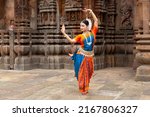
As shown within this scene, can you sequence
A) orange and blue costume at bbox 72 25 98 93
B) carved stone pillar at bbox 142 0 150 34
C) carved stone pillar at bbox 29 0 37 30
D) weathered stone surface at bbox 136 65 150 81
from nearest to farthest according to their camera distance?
orange and blue costume at bbox 72 25 98 93
weathered stone surface at bbox 136 65 150 81
carved stone pillar at bbox 142 0 150 34
carved stone pillar at bbox 29 0 37 30

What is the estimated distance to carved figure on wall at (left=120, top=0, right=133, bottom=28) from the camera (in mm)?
14038

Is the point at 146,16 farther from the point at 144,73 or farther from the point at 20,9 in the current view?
the point at 20,9

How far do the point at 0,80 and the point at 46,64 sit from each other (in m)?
3.60

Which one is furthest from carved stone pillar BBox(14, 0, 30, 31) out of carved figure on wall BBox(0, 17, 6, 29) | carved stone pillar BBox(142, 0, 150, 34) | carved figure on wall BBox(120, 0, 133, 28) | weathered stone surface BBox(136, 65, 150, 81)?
weathered stone surface BBox(136, 65, 150, 81)

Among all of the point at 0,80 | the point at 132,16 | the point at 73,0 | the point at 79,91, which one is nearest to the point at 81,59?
the point at 79,91

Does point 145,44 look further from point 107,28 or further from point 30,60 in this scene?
point 30,60

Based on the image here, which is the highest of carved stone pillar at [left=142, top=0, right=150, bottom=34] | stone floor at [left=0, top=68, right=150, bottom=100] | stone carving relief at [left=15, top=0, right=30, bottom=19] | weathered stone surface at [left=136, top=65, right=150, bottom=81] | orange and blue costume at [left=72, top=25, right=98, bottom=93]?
stone carving relief at [left=15, top=0, right=30, bottom=19]

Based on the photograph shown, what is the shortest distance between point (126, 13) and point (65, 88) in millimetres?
7256

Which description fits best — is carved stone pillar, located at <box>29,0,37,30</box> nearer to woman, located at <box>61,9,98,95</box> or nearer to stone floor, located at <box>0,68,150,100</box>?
stone floor, located at <box>0,68,150,100</box>

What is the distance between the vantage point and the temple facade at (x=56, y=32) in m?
12.7

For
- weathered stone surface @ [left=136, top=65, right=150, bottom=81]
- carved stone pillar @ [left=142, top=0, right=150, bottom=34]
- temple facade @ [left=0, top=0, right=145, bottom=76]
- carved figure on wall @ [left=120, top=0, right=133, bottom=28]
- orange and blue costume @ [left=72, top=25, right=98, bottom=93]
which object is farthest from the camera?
carved figure on wall @ [left=120, top=0, right=133, bottom=28]

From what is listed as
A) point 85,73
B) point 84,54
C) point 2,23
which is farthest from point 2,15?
point 85,73

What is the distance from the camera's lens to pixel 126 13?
14.1 m

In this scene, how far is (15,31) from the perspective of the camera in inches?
500
